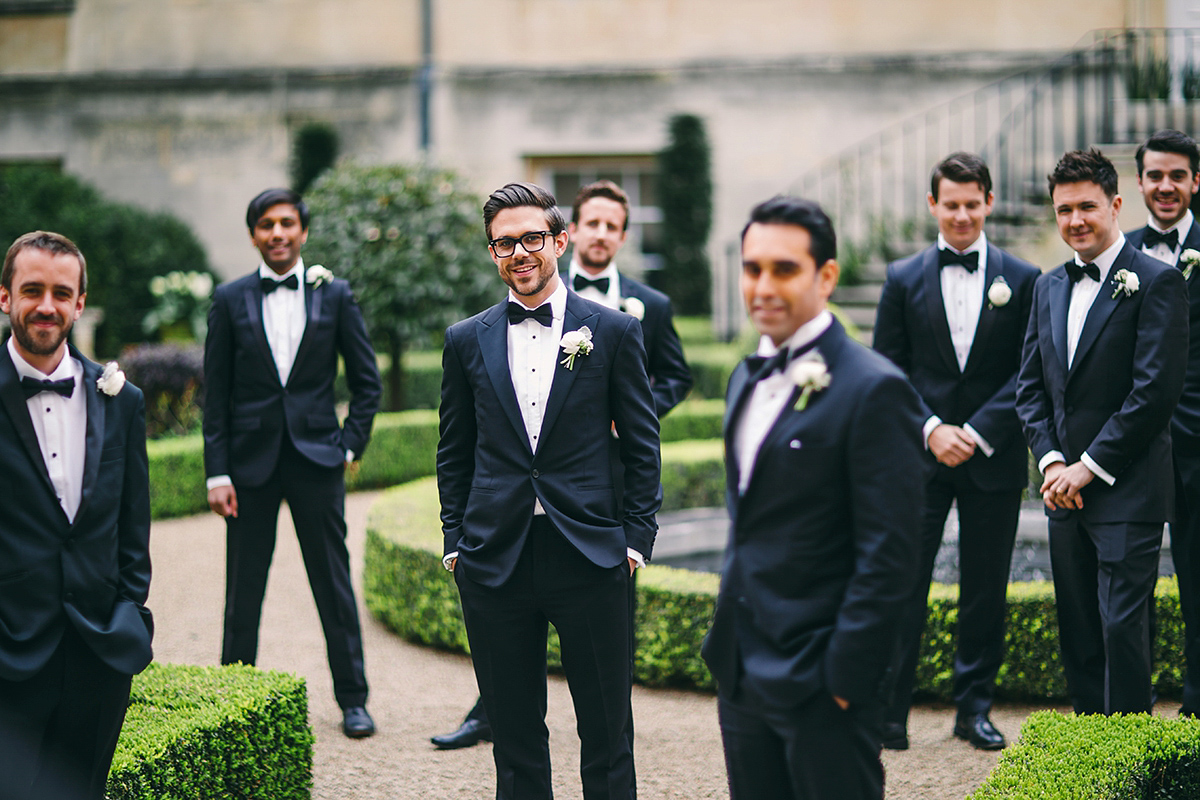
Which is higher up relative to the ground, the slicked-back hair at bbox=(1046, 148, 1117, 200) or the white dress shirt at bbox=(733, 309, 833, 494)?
the slicked-back hair at bbox=(1046, 148, 1117, 200)

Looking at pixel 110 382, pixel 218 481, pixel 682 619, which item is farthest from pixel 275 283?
pixel 682 619

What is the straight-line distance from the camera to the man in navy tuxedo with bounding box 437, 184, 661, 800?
124 inches

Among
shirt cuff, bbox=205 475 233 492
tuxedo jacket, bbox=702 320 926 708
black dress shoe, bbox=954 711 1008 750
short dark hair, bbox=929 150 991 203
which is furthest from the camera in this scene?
shirt cuff, bbox=205 475 233 492

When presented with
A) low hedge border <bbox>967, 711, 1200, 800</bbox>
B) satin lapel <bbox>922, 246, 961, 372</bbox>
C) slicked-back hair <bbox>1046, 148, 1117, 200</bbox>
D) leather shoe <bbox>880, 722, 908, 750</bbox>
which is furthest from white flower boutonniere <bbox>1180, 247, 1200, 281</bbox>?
leather shoe <bbox>880, 722, 908, 750</bbox>

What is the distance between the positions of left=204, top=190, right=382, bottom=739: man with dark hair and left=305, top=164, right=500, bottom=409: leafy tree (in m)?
5.45

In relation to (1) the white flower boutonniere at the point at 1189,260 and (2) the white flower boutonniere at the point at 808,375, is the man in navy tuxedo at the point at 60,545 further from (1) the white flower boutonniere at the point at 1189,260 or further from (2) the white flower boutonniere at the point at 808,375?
(1) the white flower boutonniere at the point at 1189,260

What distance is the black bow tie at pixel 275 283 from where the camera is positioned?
451 centimetres

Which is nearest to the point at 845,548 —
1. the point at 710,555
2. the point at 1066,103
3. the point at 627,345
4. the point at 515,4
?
the point at 627,345

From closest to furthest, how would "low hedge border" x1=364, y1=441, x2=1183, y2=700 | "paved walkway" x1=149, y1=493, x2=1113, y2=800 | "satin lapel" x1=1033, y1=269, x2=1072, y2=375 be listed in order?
"satin lapel" x1=1033, y1=269, x2=1072, y2=375 → "paved walkway" x1=149, y1=493, x2=1113, y2=800 → "low hedge border" x1=364, y1=441, x2=1183, y2=700

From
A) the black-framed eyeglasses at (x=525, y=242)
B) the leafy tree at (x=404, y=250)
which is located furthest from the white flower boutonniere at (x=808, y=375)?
the leafy tree at (x=404, y=250)

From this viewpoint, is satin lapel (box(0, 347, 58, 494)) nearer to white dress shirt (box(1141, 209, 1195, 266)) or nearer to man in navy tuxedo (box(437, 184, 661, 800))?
man in navy tuxedo (box(437, 184, 661, 800))

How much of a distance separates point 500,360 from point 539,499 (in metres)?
0.41

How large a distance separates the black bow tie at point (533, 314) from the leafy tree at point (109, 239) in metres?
12.4

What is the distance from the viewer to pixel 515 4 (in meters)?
14.3
